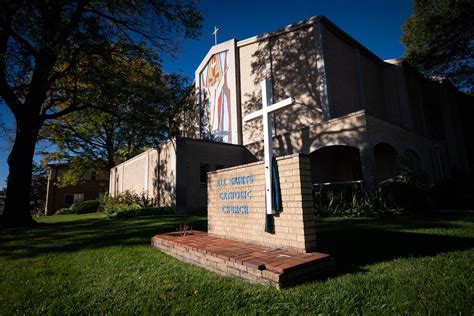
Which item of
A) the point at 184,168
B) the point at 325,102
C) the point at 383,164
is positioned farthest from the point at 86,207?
the point at 383,164

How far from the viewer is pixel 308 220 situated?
12.9ft

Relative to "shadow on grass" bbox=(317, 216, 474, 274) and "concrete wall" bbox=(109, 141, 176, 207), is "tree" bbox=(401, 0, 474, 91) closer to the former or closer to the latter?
"shadow on grass" bbox=(317, 216, 474, 274)

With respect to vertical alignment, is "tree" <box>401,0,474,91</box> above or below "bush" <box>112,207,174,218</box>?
above

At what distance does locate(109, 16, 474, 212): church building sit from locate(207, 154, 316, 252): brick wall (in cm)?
853

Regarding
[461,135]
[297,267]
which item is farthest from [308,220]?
[461,135]

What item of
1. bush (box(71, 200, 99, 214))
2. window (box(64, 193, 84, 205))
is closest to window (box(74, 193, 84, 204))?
window (box(64, 193, 84, 205))

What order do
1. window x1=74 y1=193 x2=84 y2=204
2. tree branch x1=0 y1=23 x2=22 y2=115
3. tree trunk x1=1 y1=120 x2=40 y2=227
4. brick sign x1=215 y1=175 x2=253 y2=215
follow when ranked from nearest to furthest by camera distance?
brick sign x1=215 y1=175 x2=253 y2=215 → tree trunk x1=1 y1=120 x2=40 y2=227 → tree branch x1=0 y1=23 x2=22 y2=115 → window x1=74 y1=193 x2=84 y2=204

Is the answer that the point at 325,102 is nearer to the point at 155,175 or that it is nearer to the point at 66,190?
the point at 155,175

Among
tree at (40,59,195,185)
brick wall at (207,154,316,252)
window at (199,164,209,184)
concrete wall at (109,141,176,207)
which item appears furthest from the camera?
window at (199,164,209,184)

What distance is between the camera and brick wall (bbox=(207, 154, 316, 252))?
154 inches

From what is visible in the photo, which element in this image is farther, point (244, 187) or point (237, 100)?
point (237, 100)

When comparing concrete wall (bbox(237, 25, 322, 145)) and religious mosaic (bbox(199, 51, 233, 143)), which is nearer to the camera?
concrete wall (bbox(237, 25, 322, 145))

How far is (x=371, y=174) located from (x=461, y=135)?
86.0ft

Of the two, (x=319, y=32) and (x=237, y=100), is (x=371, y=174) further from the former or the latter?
(x=237, y=100)
